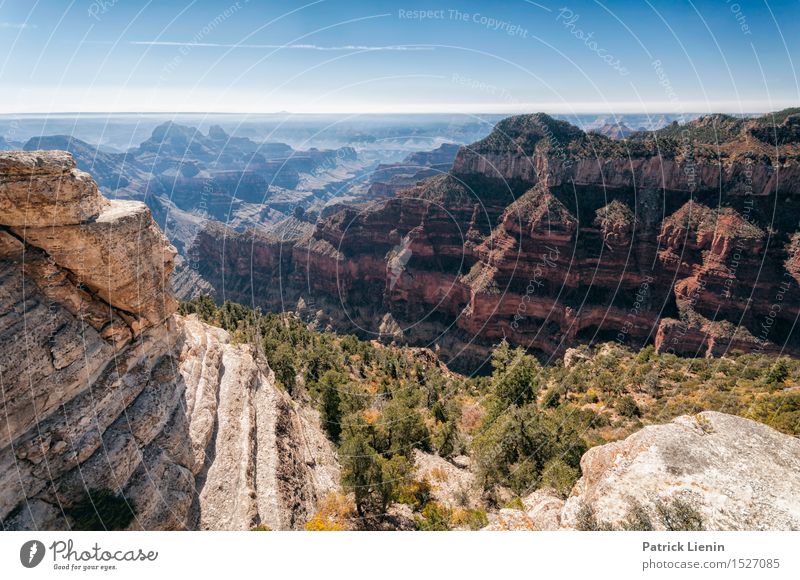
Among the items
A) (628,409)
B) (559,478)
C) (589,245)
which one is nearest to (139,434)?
(559,478)

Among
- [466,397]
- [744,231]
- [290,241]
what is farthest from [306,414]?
[290,241]

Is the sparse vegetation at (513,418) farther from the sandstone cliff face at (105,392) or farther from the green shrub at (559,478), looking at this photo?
the sandstone cliff face at (105,392)

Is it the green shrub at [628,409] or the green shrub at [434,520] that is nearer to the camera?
the green shrub at [434,520]

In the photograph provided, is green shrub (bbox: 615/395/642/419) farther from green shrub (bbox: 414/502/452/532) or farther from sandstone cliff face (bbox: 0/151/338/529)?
sandstone cliff face (bbox: 0/151/338/529)

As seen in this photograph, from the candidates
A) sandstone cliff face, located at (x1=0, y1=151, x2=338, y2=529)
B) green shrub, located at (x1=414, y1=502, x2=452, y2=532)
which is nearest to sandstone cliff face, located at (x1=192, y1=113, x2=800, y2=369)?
green shrub, located at (x1=414, y1=502, x2=452, y2=532)
